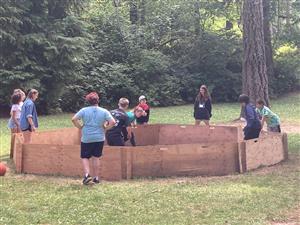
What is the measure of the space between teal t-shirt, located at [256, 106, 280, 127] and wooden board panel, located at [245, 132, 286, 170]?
0.81 meters

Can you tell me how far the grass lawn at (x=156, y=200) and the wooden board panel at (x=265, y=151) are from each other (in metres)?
0.20

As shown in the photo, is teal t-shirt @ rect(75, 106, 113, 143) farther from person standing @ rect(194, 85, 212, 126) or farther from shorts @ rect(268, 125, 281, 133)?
person standing @ rect(194, 85, 212, 126)

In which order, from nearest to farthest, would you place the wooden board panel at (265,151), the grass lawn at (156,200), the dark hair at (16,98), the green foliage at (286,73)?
the grass lawn at (156,200), the wooden board panel at (265,151), the dark hair at (16,98), the green foliage at (286,73)

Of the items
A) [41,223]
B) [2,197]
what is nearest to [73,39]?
[2,197]

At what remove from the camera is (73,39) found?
21891 mm

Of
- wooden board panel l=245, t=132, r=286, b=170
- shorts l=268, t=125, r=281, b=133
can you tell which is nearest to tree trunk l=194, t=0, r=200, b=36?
shorts l=268, t=125, r=281, b=133

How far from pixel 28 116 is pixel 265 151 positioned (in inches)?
188

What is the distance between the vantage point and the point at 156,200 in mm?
7465

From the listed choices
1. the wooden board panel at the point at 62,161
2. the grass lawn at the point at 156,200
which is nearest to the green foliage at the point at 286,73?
the grass lawn at the point at 156,200

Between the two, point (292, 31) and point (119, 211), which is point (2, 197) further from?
point (292, 31)

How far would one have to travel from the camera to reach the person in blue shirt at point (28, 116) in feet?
35.4

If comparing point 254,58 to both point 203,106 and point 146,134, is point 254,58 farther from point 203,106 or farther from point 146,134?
point 146,134

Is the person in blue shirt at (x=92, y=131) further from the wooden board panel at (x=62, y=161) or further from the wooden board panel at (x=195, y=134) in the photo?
the wooden board panel at (x=195, y=134)

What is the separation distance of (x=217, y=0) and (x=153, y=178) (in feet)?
80.1
